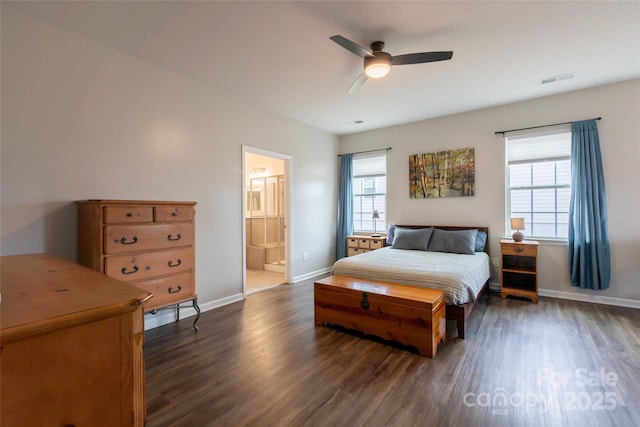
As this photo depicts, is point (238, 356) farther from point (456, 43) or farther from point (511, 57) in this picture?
point (511, 57)

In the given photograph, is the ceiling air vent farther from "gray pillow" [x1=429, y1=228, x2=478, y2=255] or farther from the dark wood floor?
the dark wood floor

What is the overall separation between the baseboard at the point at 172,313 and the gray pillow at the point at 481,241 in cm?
351

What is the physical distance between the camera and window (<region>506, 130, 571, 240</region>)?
3.96 meters

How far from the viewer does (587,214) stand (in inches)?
143

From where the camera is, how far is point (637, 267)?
11.4ft

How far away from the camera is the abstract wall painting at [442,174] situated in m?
4.57

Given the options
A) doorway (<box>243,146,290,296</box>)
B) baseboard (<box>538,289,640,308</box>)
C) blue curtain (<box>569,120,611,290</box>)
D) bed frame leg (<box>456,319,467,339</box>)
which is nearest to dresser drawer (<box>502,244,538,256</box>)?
blue curtain (<box>569,120,611,290</box>)

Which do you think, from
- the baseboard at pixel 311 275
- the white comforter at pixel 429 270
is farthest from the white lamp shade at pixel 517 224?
the baseboard at pixel 311 275

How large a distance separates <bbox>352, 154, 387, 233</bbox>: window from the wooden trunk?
270cm

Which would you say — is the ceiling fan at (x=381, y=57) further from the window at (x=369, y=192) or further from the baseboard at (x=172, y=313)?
the baseboard at (x=172, y=313)

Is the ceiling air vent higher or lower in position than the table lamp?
higher

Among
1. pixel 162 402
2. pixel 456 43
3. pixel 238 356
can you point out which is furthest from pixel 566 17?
pixel 162 402

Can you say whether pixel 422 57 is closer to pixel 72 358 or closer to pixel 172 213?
pixel 172 213

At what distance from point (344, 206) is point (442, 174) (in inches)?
73.8
